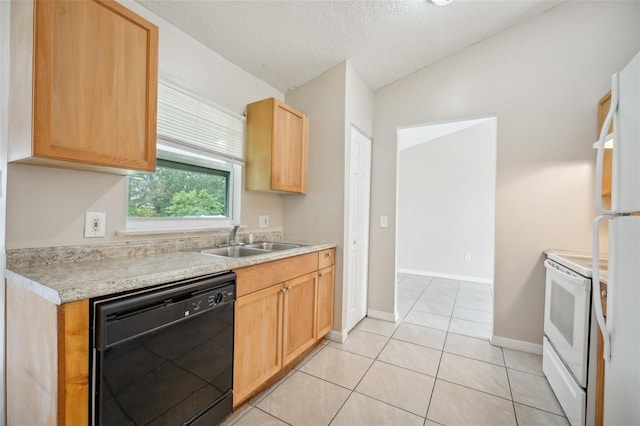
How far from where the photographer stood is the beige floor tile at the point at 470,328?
8.81ft

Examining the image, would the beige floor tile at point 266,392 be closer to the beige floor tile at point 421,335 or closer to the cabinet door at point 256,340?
the cabinet door at point 256,340

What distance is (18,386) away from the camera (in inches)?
43.6

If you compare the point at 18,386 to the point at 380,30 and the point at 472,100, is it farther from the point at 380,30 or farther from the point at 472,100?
the point at 472,100

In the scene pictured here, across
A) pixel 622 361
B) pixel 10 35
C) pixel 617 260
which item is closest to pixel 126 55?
pixel 10 35

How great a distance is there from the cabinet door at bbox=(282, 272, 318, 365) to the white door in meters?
0.48

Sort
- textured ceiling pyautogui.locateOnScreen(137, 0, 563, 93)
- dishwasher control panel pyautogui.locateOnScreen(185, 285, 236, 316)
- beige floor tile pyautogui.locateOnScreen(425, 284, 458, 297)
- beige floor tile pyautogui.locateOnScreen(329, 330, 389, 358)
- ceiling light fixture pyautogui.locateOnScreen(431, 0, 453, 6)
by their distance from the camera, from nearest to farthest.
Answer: dishwasher control panel pyautogui.locateOnScreen(185, 285, 236, 316) < textured ceiling pyautogui.locateOnScreen(137, 0, 563, 93) < ceiling light fixture pyautogui.locateOnScreen(431, 0, 453, 6) < beige floor tile pyautogui.locateOnScreen(329, 330, 389, 358) < beige floor tile pyautogui.locateOnScreen(425, 284, 458, 297)

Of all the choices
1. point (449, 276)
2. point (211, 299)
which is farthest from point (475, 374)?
point (449, 276)

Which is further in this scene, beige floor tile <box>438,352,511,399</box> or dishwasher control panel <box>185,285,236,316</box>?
beige floor tile <box>438,352,511,399</box>

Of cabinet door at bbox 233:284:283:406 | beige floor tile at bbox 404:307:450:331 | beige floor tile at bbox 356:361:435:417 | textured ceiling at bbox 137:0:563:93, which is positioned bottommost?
beige floor tile at bbox 356:361:435:417

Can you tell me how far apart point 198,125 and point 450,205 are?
4334mm

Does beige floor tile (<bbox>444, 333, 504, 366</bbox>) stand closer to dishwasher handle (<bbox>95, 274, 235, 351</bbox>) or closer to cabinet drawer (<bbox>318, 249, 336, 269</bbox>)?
cabinet drawer (<bbox>318, 249, 336, 269</bbox>)

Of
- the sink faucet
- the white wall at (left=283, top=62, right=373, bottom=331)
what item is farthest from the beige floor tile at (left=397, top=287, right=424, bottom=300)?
the sink faucet

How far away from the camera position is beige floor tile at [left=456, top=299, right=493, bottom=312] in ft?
11.2

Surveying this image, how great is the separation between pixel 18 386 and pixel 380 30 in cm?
302
